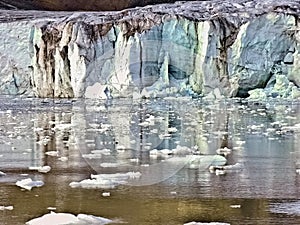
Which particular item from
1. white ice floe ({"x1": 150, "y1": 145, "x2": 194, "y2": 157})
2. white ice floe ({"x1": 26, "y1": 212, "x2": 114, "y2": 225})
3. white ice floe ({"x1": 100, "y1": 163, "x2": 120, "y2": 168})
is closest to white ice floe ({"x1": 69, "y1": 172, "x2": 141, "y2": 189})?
white ice floe ({"x1": 100, "y1": 163, "x2": 120, "y2": 168})

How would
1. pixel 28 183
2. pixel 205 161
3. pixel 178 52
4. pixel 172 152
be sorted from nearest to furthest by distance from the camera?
pixel 28 183 < pixel 205 161 < pixel 172 152 < pixel 178 52

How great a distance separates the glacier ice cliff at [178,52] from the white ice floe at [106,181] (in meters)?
11.5

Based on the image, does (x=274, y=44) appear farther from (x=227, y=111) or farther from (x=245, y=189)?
(x=245, y=189)

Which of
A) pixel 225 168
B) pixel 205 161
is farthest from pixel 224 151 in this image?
pixel 225 168

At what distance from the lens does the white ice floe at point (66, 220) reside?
3389 millimetres

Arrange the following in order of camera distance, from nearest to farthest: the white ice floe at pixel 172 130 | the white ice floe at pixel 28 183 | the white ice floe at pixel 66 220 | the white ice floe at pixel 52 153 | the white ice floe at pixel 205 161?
the white ice floe at pixel 66 220
the white ice floe at pixel 28 183
the white ice floe at pixel 205 161
the white ice floe at pixel 52 153
the white ice floe at pixel 172 130

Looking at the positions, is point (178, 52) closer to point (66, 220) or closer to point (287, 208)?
point (287, 208)

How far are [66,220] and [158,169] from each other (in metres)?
1.93

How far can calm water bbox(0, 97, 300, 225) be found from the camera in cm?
373

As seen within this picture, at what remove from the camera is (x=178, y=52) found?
17438 mm

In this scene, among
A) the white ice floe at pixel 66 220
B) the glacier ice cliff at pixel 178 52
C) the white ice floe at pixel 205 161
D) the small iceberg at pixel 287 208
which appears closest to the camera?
the white ice floe at pixel 66 220

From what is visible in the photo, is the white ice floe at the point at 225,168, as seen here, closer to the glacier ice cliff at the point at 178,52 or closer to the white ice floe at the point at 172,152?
the white ice floe at the point at 172,152

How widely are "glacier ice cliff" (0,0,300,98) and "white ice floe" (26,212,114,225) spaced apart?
1290 cm

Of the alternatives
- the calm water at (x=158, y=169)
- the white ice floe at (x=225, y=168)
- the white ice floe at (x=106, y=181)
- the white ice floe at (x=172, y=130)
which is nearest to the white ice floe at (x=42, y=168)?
the calm water at (x=158, y=169)
